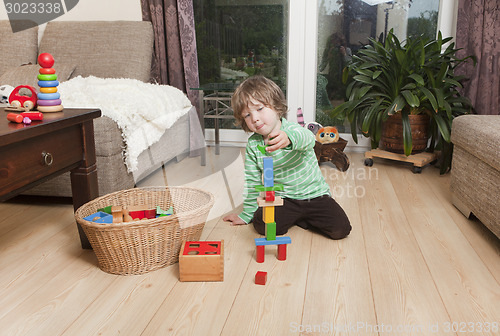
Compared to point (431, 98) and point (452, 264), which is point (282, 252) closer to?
point (452, 264)

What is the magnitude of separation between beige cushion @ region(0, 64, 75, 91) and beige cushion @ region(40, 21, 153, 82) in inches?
3.8

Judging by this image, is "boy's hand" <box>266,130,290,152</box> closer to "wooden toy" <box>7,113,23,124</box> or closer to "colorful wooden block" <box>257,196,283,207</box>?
"colorful wooden block" <box>257,196,283,207</box>

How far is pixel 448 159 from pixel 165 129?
165 centimetres

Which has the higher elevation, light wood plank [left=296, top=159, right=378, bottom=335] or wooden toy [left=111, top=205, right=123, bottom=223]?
wooden toy [left=111, top=205, right=123, bottom=223]

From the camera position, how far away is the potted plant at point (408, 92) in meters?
2.53

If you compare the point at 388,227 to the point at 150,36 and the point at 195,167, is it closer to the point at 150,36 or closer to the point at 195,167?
the point at 195,167

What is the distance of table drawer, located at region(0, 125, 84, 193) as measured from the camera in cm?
121

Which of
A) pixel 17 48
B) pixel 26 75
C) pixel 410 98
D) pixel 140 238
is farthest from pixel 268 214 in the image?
pixel 17 48

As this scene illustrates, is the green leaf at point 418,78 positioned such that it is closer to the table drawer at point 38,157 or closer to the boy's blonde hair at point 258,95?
the boy's blonde hair at point 258,95

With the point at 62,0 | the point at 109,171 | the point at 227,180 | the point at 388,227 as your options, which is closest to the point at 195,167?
the point at 227,180

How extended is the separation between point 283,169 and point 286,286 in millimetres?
548

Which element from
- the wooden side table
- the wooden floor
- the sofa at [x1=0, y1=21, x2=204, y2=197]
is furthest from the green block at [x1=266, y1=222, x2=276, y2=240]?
the sofa at [x1=0, y1=21, x2=204, y2=197]

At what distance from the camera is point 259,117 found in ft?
5.31

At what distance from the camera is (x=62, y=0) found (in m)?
3.28
